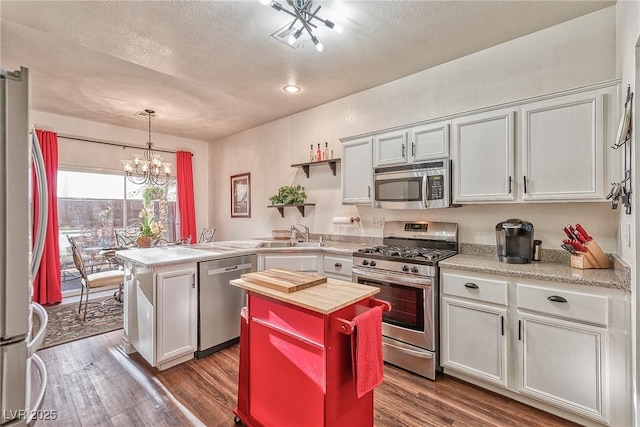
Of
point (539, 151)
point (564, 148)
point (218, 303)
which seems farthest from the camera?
point (218, 303)

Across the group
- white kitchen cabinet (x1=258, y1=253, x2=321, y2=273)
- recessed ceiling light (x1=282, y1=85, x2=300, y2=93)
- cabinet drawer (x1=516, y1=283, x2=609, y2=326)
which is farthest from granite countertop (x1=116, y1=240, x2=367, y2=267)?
recessed ceiling light (x1=282, y1=85, x2=300, y2=93)

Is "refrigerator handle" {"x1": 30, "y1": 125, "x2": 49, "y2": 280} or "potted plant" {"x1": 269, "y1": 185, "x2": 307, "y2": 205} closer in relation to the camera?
"refrigerator handle" {"x1": 30, "y1": 125, "x2": 49, "y2": 280}

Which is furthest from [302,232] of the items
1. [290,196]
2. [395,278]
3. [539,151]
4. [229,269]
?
[539,151]

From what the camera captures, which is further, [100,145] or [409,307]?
[100,145]

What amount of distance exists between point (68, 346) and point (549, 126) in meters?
4.82

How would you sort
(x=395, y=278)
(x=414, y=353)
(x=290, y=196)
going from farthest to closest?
(x=290, y=196) < (x=395, y=278) < (x=414, y=353)

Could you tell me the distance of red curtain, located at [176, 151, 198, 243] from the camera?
5859 millimetres

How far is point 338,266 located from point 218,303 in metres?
1.26

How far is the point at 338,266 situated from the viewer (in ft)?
10.5

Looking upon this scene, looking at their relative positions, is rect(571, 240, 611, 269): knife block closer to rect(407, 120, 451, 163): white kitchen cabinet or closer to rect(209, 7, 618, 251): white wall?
rect(209, 7, 618, 251): white wall

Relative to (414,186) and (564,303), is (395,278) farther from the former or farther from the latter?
(564,303)

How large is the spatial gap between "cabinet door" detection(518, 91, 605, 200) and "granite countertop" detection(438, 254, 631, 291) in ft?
1.68

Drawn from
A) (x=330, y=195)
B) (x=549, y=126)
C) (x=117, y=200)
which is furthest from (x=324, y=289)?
(x=117, y=200)

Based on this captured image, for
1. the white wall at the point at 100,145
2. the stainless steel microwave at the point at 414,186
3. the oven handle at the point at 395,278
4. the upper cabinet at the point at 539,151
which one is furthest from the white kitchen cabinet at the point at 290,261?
the white wall at the point at 100,145
